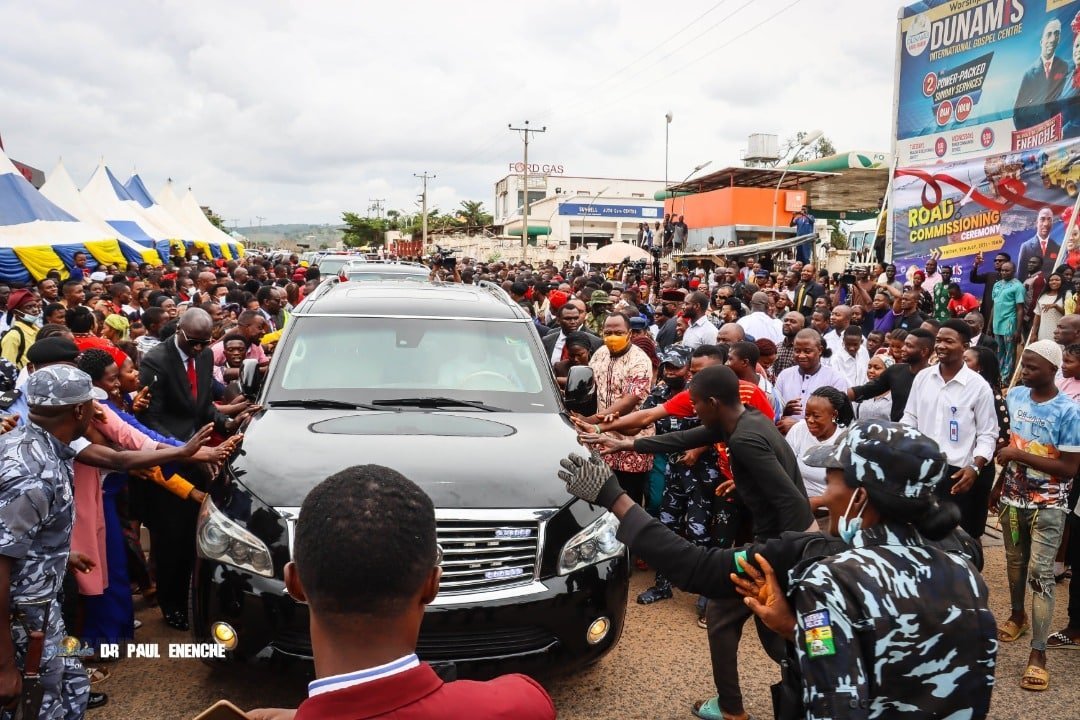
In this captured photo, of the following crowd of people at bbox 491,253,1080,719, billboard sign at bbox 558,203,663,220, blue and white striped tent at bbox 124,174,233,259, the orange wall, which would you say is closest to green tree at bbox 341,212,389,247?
billboard sign at bbox 558,203,663,220

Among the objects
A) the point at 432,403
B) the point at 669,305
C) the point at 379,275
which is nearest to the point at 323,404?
the point at 432,403

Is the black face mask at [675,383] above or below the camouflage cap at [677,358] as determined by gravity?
below

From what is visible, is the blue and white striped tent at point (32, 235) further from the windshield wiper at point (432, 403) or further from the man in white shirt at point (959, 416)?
the man in white shirt at point (959, 416)

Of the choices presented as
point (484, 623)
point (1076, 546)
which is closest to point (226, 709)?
point (484, 623)

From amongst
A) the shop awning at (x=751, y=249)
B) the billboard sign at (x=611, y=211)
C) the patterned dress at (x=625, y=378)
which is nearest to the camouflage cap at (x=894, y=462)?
the patterned dress at (x=625, y=378)

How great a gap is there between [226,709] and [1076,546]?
16.8ft

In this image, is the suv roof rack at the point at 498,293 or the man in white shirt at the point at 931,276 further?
the man in white shirt at the point at 931,276

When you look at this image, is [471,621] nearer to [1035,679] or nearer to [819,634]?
[819,634]

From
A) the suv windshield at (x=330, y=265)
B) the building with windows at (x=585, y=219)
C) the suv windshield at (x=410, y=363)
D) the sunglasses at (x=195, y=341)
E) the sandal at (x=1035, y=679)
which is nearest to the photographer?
the sandal at (x=1035, y=679)

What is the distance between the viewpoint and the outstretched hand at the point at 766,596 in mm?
2012

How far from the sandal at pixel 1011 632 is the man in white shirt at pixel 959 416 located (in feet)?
2.18

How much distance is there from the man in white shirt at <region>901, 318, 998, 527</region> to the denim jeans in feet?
1.16

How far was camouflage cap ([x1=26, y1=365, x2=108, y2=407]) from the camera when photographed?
2916 millimetres

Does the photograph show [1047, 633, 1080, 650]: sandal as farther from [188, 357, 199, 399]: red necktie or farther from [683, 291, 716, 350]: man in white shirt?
[188, 357, 199, 399]: red necktie
